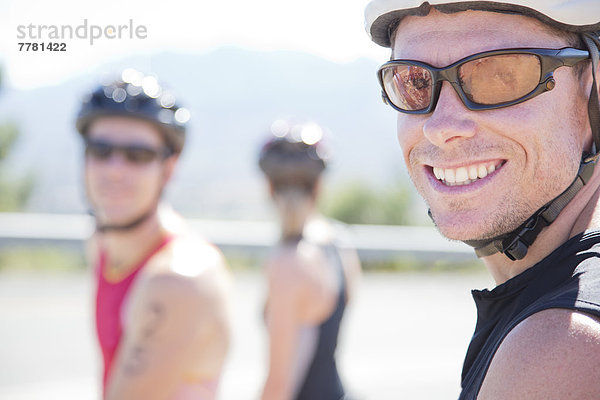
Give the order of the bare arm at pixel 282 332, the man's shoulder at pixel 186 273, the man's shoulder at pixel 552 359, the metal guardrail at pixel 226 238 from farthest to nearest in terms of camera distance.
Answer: the metal guardrail at pixel 226 238
the bare arm at pixel 282 332
the man's shoulder at pixel 186 273
the man's shoulder at pixel 552 359

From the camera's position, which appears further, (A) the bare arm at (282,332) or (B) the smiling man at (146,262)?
(A) the bare arm at (282,332)

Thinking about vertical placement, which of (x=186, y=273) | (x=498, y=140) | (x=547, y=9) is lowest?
(x=186, y=273)

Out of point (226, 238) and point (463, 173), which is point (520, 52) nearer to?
point (463, 173)

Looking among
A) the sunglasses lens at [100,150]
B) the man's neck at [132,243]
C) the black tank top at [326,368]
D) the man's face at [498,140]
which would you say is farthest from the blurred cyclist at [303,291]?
the man's face at [498,140]

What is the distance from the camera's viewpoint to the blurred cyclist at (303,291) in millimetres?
4273

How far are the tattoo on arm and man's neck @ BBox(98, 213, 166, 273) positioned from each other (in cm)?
63

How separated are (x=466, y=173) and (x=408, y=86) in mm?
355

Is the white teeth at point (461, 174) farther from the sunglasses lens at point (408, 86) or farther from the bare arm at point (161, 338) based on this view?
the bare arm at point (161, 338)

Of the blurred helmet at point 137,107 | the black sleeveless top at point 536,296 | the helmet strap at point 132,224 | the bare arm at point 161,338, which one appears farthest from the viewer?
the blurred helmet at point 137,107

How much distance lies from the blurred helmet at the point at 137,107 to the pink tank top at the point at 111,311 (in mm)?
825

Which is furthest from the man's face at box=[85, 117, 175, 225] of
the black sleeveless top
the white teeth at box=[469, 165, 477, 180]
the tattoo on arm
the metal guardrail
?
the metal guardrail

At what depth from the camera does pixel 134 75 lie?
4.84m

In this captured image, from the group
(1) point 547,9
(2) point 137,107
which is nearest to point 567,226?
(1) point 547,9

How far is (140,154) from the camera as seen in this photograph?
432 centimetres
